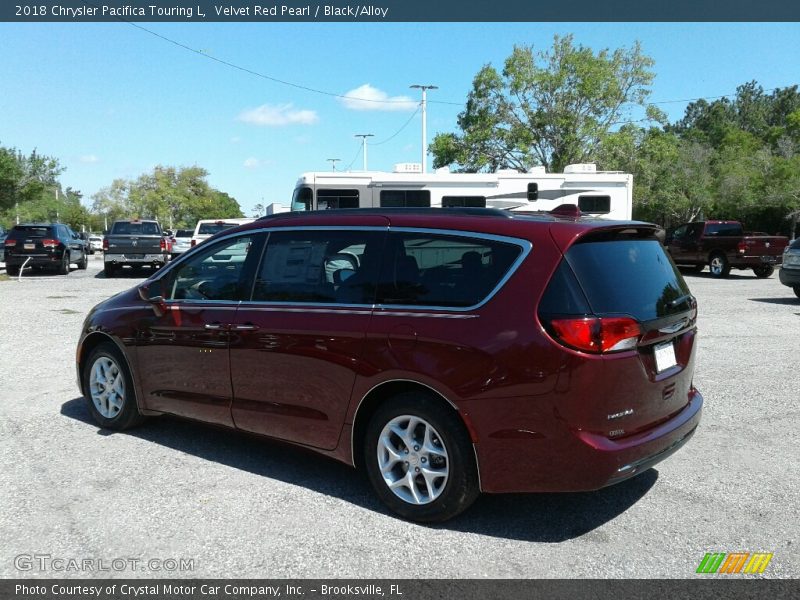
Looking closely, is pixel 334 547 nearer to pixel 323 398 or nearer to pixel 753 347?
pixel 323 398

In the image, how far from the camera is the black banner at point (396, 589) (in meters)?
3.16

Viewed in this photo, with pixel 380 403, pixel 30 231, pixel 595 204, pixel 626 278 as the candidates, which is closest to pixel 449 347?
pixel 380 403

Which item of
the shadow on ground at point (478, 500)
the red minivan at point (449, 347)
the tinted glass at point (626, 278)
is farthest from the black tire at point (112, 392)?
the tinted glass at point (626, 278)

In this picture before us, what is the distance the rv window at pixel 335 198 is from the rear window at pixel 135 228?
805 cm

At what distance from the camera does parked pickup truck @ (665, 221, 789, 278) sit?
72.1 feet

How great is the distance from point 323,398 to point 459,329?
104 cm

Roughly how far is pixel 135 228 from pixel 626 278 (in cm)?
2232

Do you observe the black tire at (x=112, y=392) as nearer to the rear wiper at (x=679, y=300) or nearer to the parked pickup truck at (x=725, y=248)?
the rear wiper at (x=679, y=300)

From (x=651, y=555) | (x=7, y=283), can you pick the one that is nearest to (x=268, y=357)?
(x=651, y=555)

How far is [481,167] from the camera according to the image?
3844cm

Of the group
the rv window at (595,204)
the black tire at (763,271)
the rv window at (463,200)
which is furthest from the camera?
the black tire at (763,271)

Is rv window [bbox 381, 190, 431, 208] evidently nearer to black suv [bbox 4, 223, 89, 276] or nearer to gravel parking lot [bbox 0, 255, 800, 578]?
black suv [bbox 4, 223, 89, 276]

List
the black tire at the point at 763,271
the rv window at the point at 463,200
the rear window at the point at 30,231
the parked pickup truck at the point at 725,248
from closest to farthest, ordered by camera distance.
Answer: the rv window at the point at 463,200 < the parked pickup truck at the point at 725,248 < the black tire at the point at 763,271 < the rear window at the point at 30,231

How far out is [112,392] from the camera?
5637 mm
